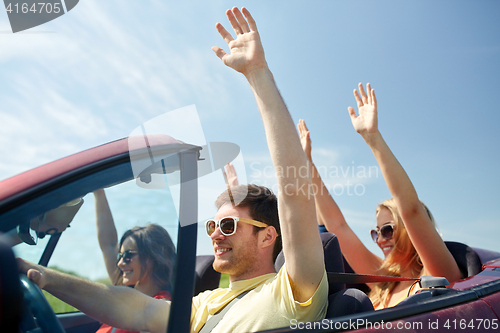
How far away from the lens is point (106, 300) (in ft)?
3.29

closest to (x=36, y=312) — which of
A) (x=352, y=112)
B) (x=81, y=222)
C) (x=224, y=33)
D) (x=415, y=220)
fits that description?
(x=81, y=222)

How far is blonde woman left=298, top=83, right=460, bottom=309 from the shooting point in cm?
234

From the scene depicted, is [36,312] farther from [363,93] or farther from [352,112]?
[363,93]

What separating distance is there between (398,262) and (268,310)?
1786 mm

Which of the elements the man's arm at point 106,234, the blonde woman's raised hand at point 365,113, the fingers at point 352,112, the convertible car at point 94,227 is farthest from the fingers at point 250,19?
the fingers at point 352,112

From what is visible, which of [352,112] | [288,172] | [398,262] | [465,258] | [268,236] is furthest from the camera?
[352,112]

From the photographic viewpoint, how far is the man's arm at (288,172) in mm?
1487

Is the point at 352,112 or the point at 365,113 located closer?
the point at 365,113

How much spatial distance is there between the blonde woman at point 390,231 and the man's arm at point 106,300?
1714mm

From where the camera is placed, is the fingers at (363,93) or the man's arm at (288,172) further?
the fingers at (363,93)

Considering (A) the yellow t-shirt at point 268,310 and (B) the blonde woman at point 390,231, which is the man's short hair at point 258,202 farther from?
(B) the blonde woman at point 390,231

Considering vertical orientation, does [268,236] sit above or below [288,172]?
below

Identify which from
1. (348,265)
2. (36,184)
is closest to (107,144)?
(36,184)

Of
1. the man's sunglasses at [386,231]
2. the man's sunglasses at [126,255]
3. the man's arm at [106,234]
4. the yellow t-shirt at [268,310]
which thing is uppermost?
the man's arm at [106,234]
